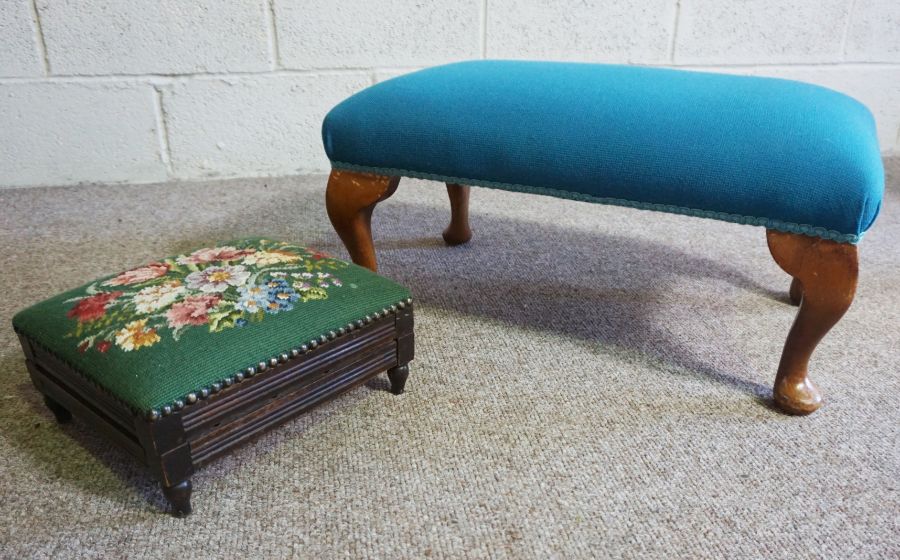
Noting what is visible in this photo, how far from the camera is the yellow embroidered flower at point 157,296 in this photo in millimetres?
981

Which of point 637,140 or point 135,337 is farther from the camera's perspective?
point 637,140

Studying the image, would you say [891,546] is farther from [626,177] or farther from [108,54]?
[108,54]

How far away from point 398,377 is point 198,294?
14.0 inches

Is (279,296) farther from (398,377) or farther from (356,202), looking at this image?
(356,202)

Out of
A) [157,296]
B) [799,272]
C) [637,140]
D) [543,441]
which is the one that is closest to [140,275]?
[157,296]

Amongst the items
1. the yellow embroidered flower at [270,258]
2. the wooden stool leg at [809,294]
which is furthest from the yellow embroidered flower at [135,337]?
the wooden stool leg at [809,294]

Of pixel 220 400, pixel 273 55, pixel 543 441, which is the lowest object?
pixel 543 441

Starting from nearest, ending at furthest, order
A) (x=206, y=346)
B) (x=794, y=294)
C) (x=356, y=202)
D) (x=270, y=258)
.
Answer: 1. (x=206, y=346)
2. (x=270, y=258)
3. (x=356, y=202)
4. (x=794, y=294)

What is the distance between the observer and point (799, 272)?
1073 millimetres

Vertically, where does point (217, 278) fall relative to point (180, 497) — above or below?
above

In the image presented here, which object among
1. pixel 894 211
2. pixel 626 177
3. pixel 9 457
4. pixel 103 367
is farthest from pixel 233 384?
pixel 894 211

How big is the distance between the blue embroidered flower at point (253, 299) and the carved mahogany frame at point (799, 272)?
37cm

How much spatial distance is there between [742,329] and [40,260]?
160 cm

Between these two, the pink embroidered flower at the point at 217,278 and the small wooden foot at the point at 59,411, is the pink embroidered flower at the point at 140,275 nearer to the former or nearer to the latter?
the pink embroidered flower at the point at 217,278
